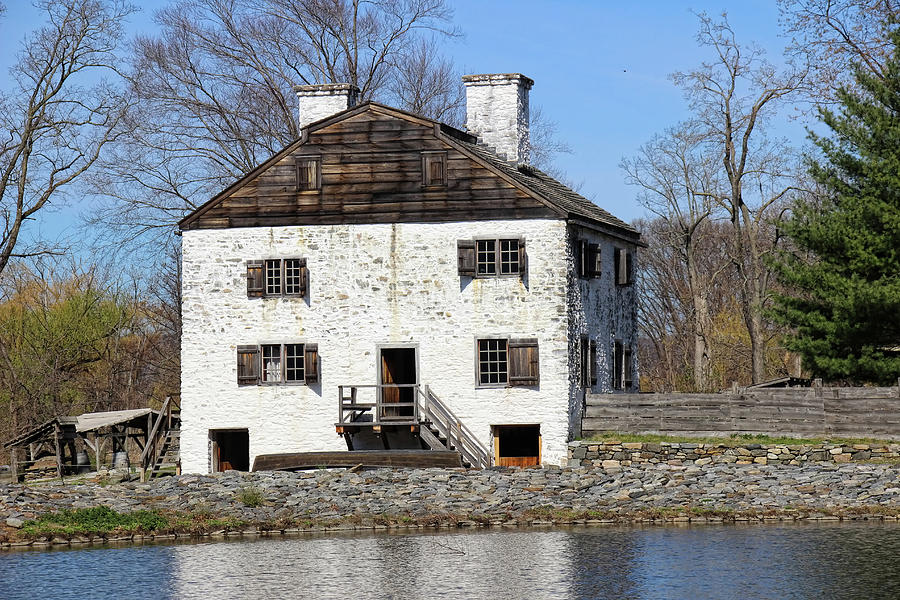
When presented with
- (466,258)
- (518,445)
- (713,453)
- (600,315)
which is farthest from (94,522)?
(600,315)

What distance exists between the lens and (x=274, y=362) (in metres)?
33.8

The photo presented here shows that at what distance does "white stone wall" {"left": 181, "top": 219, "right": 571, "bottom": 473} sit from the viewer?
108 ft

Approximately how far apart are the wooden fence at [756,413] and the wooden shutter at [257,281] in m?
8.10

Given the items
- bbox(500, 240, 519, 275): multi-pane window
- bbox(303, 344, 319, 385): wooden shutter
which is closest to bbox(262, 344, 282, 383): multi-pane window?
bbox(303, 344, 319, 385): wooden shutter

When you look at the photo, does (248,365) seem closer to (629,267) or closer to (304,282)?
(304,282)

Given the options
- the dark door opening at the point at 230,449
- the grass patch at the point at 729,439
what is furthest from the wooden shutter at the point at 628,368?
the dark door opening at the point at 230,449

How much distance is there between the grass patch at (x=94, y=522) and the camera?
25.8 m

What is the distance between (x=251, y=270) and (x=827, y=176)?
14024 mm

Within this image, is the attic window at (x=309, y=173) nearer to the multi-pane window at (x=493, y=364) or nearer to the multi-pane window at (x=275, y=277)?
the multi-pane window at (x=275, y=277)

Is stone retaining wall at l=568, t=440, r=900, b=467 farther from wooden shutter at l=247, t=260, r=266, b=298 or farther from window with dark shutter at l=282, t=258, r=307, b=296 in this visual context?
wooden shutter at l=247, t=260, r=266, b=298

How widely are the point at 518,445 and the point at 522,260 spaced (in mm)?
4663

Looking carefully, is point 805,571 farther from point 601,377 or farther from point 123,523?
point 601,377

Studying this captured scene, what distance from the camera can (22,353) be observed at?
46.4 m

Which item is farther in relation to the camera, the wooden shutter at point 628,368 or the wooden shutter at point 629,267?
the wooden shutter at point 628,368
